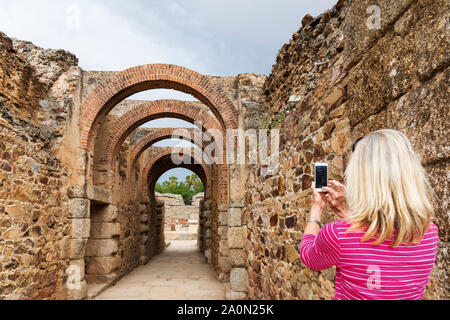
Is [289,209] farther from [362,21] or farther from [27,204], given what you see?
[27,204]

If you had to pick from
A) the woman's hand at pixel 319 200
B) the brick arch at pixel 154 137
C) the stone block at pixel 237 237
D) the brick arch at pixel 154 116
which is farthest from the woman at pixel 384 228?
the brick arch at pixel 154 137

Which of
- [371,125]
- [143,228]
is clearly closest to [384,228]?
[371,125]

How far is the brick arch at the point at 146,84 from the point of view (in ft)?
Answer: 20.9

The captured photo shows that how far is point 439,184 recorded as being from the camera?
4.48 ft

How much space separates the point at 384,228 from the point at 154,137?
9.89 m

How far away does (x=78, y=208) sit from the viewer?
597 centimetres

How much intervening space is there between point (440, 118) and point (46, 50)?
6866mm

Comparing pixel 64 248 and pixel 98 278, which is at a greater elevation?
pixel 64 248

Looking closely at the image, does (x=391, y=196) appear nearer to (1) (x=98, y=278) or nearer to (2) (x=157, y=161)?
(1) (x=98, y=278)

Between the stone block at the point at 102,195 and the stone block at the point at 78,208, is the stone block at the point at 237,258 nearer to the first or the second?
the stone block at the point at 78,208

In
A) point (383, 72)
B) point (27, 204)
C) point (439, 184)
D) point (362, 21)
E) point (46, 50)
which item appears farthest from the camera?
point (46, 50)

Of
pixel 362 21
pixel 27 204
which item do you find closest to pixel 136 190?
pixel 27 204

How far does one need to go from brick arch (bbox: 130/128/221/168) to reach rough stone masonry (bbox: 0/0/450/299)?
625mm

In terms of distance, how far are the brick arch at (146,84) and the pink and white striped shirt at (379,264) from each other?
17.5 ft
